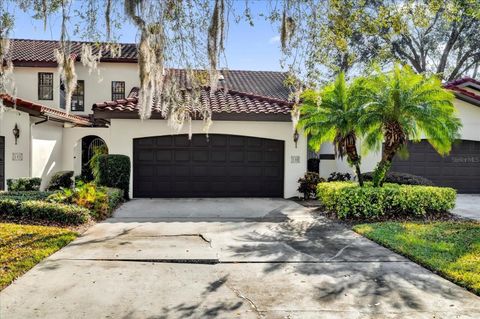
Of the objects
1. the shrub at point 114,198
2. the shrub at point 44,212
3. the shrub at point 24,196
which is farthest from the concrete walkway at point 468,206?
the shrub at point 24,196

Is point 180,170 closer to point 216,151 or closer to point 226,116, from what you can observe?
point 216,151

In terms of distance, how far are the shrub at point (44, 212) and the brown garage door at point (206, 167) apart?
14.0 feet

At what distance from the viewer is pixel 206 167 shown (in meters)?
13.1

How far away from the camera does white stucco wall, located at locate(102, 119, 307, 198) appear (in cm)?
1275

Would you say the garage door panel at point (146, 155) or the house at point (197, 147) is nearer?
the house at point (197, 147)

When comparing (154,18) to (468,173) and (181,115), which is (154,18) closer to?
(181,115)

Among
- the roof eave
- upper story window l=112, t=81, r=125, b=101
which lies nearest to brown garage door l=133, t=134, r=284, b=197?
the roof eave

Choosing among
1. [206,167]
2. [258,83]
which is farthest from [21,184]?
[258,83]

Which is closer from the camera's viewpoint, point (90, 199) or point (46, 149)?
point (90, 199)

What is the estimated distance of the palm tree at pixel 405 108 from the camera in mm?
9914

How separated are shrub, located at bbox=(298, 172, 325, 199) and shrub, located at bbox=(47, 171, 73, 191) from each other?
27.0ft

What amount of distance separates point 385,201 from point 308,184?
139 inches

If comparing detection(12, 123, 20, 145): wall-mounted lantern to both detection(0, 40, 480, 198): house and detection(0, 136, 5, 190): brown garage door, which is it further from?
detection(0, 136, 5, 190): brown garage door

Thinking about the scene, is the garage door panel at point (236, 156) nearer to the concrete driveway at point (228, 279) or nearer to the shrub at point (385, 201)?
the shrub at point (385, 201)
